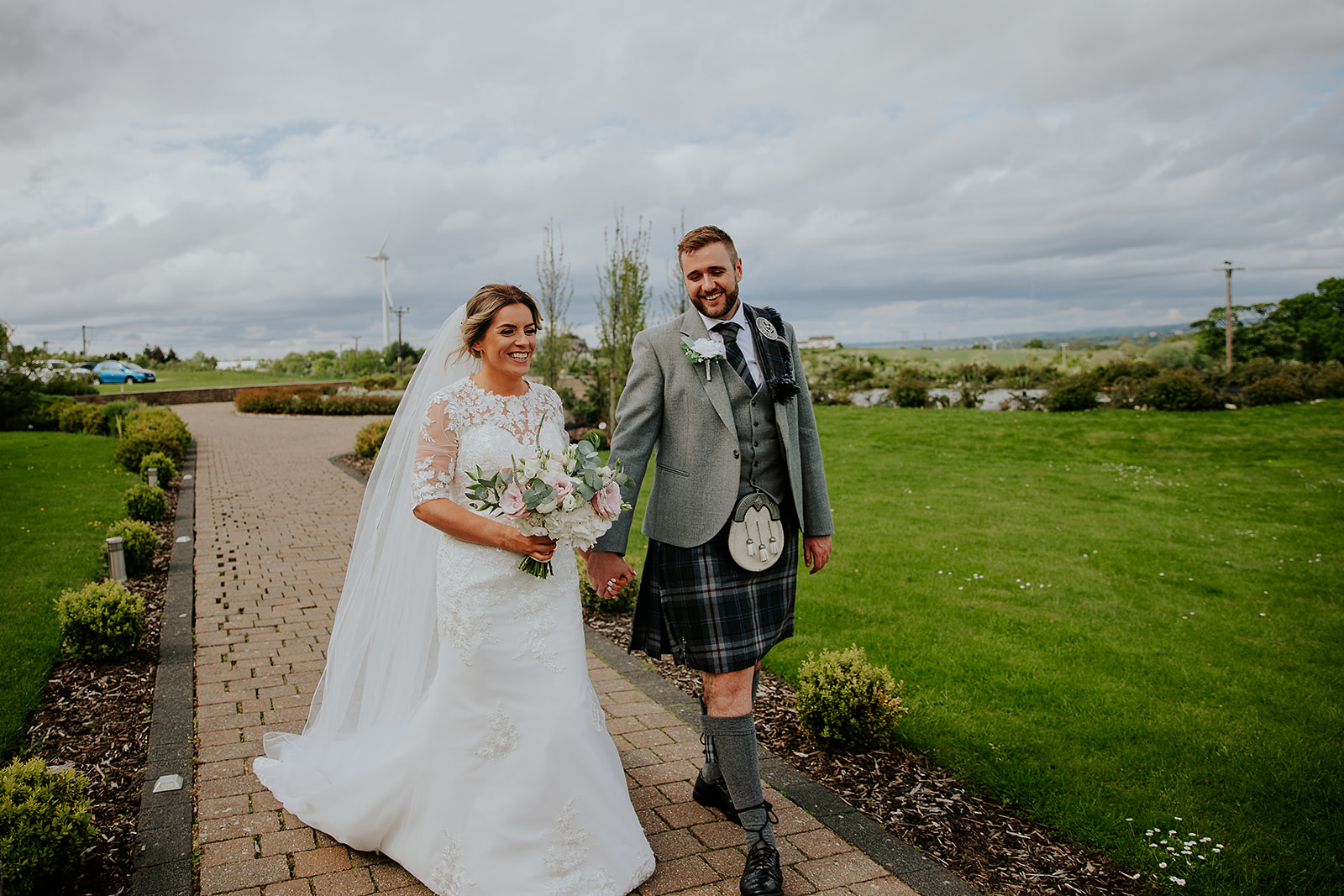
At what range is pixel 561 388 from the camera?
69.2 ft

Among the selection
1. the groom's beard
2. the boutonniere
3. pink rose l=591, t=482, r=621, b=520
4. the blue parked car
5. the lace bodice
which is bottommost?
pink rose l=591, t=482, r=621, b=520

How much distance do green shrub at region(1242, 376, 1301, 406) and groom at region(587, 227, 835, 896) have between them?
72.5 ft

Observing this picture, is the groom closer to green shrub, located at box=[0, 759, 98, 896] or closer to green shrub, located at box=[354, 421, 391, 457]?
green shrub, located at box=[0, 759, 98, 896]

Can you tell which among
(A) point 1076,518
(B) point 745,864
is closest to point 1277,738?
(B) point 745,864

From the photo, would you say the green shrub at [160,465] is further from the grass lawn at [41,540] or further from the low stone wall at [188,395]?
the low stone wall at [188,395]

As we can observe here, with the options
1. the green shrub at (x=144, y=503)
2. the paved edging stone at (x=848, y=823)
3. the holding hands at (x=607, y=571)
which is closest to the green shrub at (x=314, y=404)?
the green shrub at (x=144, y=503)

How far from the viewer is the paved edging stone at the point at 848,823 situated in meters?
3.19

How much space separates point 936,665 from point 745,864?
282 cm

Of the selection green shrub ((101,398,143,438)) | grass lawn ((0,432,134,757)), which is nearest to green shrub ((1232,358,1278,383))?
grass lawn ((0,432,134,757))

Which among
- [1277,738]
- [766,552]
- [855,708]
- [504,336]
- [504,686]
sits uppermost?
[504,336]

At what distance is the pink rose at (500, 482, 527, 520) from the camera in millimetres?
2828

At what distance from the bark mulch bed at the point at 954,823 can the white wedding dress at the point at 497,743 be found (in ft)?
4.07

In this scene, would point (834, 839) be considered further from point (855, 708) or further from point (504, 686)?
point (504, 686)

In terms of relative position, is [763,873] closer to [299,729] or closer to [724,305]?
[724,305]
